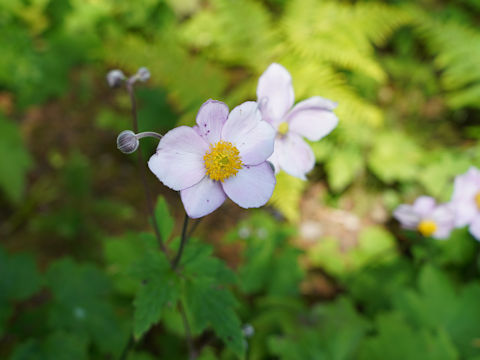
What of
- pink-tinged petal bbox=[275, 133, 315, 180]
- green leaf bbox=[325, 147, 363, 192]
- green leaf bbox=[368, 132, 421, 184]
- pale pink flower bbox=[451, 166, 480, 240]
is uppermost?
pink-tinged petal bbox=[275, 133, 315, 180]

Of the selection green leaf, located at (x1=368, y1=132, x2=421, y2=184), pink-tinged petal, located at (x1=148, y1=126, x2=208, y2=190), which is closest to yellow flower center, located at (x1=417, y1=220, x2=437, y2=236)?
green leaf, located at (x1=368, y1=132, x2=421, y2=184)

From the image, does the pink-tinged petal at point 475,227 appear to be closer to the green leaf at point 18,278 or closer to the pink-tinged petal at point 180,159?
the pink-tinged petal at point 180,159

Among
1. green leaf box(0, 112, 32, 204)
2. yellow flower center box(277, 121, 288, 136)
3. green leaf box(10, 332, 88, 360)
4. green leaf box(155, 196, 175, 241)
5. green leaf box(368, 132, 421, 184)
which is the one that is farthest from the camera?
green leaf box(368, 132, 421, 184)

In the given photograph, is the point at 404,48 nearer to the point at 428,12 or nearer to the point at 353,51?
the point at 428,12

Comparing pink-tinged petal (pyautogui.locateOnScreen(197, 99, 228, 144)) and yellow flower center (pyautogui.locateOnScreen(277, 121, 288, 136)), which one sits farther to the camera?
yellow flower center (pyautogui.locateOnScreen(277, 121, 288, 136))

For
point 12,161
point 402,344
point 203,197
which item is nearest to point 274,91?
point 203,197

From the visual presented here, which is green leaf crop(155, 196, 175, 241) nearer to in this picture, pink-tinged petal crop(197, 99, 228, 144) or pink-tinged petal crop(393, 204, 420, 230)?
pink-tinged petal crop(197, 99, 228, 144)

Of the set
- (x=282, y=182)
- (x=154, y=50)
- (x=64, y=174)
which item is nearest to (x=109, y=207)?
(x=64, y=174)
